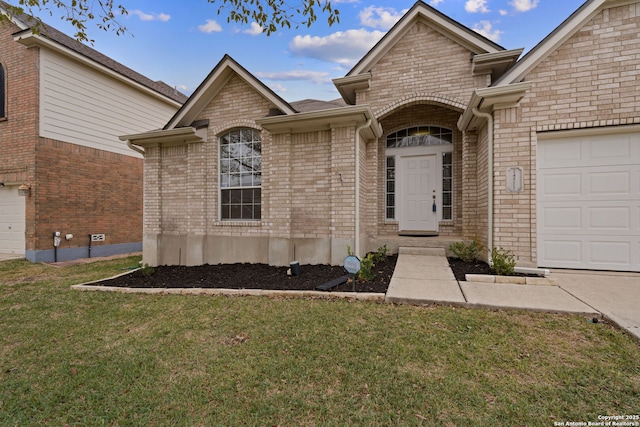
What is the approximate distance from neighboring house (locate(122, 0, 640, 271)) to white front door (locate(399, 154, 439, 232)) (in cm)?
3

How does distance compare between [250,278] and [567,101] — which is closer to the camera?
[567,101]

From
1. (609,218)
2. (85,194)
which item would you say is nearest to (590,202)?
(609,218)

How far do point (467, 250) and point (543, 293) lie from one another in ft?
7.81

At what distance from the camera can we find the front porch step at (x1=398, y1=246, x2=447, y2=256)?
6.85 m

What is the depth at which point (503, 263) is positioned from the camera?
201 inches

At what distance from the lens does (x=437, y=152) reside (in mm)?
7828

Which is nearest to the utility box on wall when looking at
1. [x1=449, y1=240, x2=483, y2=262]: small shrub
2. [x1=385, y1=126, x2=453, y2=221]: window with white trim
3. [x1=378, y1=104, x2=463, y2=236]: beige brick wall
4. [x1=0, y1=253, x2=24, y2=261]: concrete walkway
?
[x1=449, y1=240, x2=483, y2=262]: small shrub

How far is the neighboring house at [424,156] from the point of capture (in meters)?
5.18

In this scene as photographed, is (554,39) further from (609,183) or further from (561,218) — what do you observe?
(561,218)

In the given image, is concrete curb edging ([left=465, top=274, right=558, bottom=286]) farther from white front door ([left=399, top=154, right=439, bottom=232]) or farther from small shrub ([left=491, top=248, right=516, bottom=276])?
white front door ([left=399, top=154, right=439, bottom=232])

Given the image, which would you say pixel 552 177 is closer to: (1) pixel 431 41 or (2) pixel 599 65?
(2) pixel 599 65

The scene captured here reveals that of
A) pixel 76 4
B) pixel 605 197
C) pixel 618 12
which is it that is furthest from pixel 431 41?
pixel 76 4

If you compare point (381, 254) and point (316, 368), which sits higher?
point (381, 254)

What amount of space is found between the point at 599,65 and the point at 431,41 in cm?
348
